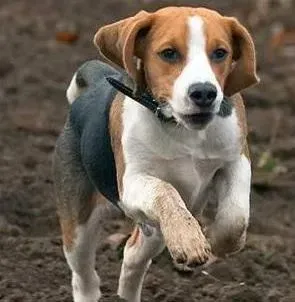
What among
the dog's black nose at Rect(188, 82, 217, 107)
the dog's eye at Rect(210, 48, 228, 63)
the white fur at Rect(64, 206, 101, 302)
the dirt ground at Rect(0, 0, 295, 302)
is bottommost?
the dirt ground at Rect(0, 0, 295, 302)

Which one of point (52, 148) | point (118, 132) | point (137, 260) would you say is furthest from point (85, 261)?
point (52, 148)

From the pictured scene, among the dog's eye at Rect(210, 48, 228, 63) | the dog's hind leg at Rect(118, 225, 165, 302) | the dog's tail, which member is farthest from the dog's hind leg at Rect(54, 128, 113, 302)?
the dog's eye at Rect(210, 48, 228, 63)

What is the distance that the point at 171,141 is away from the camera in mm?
6262

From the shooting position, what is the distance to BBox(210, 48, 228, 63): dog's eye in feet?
19.7

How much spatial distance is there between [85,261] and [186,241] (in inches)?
52.9

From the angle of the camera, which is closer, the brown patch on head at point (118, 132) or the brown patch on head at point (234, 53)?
the brown patch on head at point (234, 53)

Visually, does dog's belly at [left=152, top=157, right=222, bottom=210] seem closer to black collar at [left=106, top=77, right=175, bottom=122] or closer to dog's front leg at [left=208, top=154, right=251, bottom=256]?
dog's front leg at [left=208, top=154, right=251, bottom=256]

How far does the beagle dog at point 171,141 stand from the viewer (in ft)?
19.4

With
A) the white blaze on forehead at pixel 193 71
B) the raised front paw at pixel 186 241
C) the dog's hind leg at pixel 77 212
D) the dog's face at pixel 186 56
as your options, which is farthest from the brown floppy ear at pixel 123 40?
the dog's hind leg at pixel 77 212

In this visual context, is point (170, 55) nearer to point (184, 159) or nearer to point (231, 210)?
point (184, 159)

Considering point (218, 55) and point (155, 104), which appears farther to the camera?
point (155, 104)

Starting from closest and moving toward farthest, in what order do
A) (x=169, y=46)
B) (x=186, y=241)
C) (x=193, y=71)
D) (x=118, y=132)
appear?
(x=186, y=241) < (x=193, y=71) < (x=169, y=46) < (x=118, y=132)

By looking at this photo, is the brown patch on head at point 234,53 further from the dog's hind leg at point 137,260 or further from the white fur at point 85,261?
the white fur at point 85,261

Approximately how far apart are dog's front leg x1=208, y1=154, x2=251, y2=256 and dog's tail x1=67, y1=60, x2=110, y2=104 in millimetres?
1056
